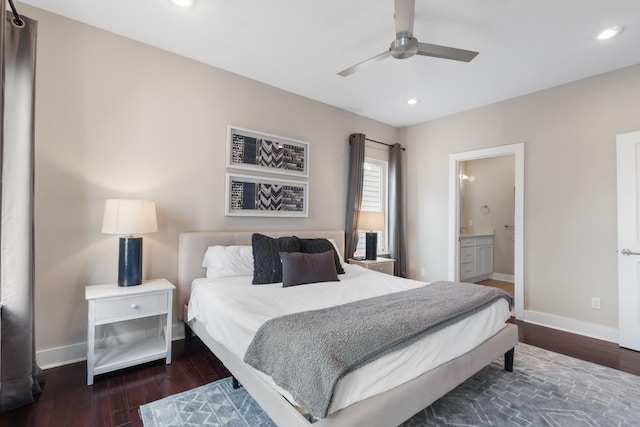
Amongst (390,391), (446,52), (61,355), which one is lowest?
(61,355)

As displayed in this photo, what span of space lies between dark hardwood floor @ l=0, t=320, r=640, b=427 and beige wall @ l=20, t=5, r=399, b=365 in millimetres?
453

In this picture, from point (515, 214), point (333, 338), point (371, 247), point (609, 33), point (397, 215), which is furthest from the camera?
point (397, 215)

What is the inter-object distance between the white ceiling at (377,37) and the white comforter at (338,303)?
86.7 inches

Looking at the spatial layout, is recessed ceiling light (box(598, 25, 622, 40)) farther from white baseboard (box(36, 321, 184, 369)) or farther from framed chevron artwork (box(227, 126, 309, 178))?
white baseboard (box(36, 321, 184, 369))

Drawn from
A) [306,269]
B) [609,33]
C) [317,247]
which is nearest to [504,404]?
[306,269]

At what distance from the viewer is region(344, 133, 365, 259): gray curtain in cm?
436

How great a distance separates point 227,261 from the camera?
2.88 metres

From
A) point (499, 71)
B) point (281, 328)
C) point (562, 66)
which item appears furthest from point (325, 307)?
point (562, 66)

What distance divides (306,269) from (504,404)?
1722mm

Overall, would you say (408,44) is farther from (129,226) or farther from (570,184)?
(570,184)

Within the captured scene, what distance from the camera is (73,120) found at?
98.0 inches

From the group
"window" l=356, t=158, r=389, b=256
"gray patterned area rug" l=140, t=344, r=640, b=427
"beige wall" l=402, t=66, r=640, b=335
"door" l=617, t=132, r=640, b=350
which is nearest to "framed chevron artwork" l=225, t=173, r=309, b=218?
"window" l=356, t=158, r=389, b=256

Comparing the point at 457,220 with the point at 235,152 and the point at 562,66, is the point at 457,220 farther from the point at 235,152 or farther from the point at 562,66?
the point at 235,152

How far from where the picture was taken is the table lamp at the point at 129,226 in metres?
2.33
